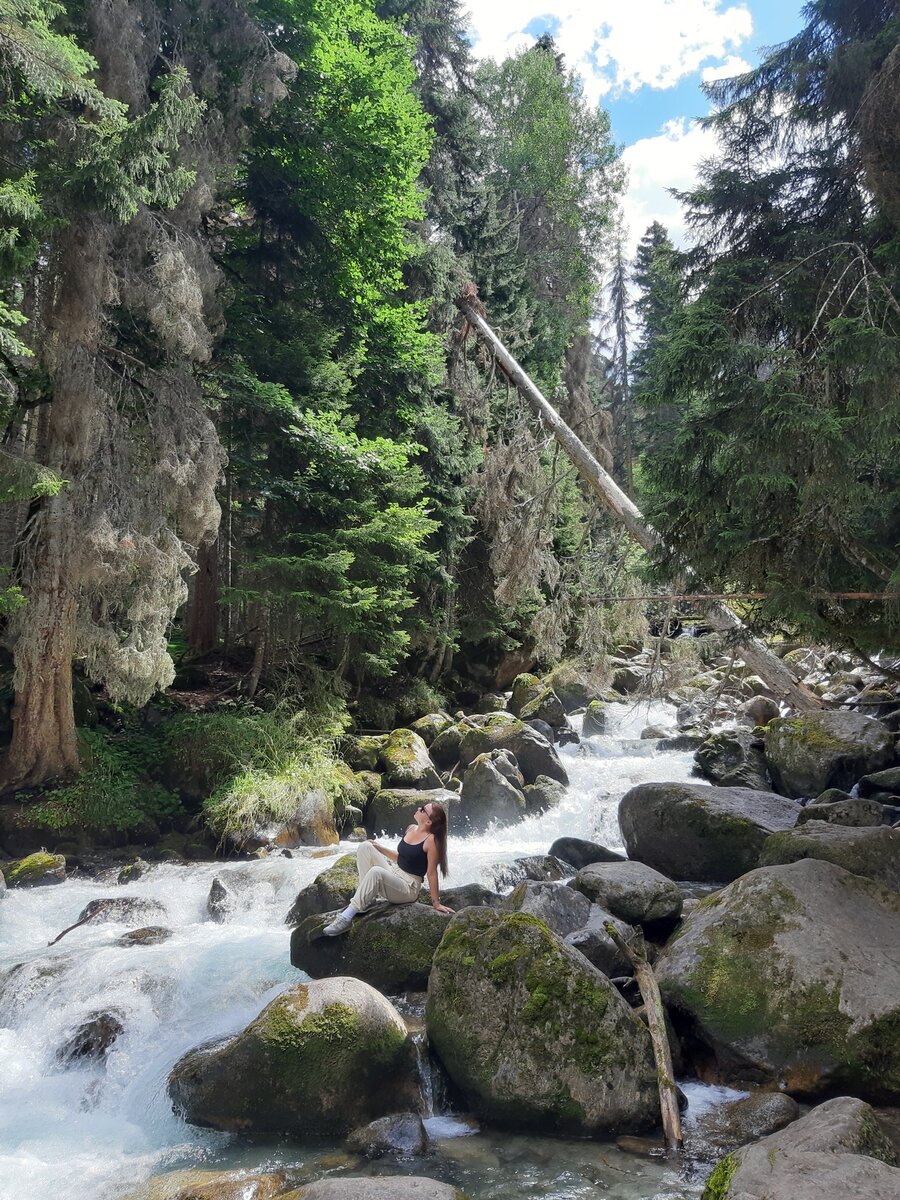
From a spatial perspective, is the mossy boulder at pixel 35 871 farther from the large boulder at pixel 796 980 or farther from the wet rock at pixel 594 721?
the wet rock at pixel 594 721

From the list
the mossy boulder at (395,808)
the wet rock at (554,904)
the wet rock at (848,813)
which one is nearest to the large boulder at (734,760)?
the wet rock at (848,813)

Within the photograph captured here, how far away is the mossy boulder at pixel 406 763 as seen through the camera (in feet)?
42.1

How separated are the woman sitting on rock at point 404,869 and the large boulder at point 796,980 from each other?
1.91 metres

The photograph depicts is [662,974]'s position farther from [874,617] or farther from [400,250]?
[400,250]

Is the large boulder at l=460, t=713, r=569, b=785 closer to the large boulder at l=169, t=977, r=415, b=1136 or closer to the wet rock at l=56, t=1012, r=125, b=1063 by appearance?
the wet rock at l=56, t=1012, r=125, b=1063

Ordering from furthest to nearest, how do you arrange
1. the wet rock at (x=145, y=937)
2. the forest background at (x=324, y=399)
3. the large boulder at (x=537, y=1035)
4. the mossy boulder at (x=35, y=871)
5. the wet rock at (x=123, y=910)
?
the mossy boulder at (x=35, y=871) < the wet rock at (x=123, y=910) < the wet rock at (x=145, y=937) < the forest background at (x=324, y=399) < the large boulder at (x=537, y=1035)

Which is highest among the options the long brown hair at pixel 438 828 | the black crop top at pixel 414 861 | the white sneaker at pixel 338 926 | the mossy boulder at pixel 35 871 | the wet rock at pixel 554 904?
the long brown hair at pixel 438 828

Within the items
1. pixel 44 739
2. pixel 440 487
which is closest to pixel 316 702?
pixel 44 739

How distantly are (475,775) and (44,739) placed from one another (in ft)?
20.0

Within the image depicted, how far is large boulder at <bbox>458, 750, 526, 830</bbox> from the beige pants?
5.69 metres

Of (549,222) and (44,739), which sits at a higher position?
(549,222)

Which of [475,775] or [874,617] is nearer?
[874,617]

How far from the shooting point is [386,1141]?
14.7 ft

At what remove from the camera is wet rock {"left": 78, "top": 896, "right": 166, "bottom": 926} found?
774cm
